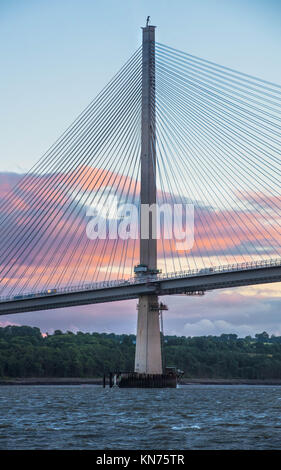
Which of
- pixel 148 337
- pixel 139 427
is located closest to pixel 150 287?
pixel 148 337

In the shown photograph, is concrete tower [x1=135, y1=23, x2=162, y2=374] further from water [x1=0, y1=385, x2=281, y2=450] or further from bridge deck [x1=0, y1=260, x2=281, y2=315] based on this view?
water [x1=0, y1=385, x2=281, y2=450]

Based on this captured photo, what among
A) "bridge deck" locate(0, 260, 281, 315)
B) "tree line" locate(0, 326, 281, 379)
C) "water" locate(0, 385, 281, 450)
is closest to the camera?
"water" locate(0, 385, 281, 450)

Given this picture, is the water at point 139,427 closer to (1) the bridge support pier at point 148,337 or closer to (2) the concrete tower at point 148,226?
(2) the concrete tower at point 148,226

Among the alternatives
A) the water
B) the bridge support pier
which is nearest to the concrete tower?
the bridge support pier

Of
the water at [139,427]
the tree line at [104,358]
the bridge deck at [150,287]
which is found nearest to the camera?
the water at [139,427]

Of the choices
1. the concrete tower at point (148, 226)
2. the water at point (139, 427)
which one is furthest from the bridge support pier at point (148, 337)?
the water at point (139, 427)

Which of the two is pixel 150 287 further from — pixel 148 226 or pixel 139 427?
pixel 139 427

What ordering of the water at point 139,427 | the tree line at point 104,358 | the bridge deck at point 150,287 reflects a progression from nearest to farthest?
the water at point 139,427, the bridge deck at point 150,287, the tree line at point 104,358
